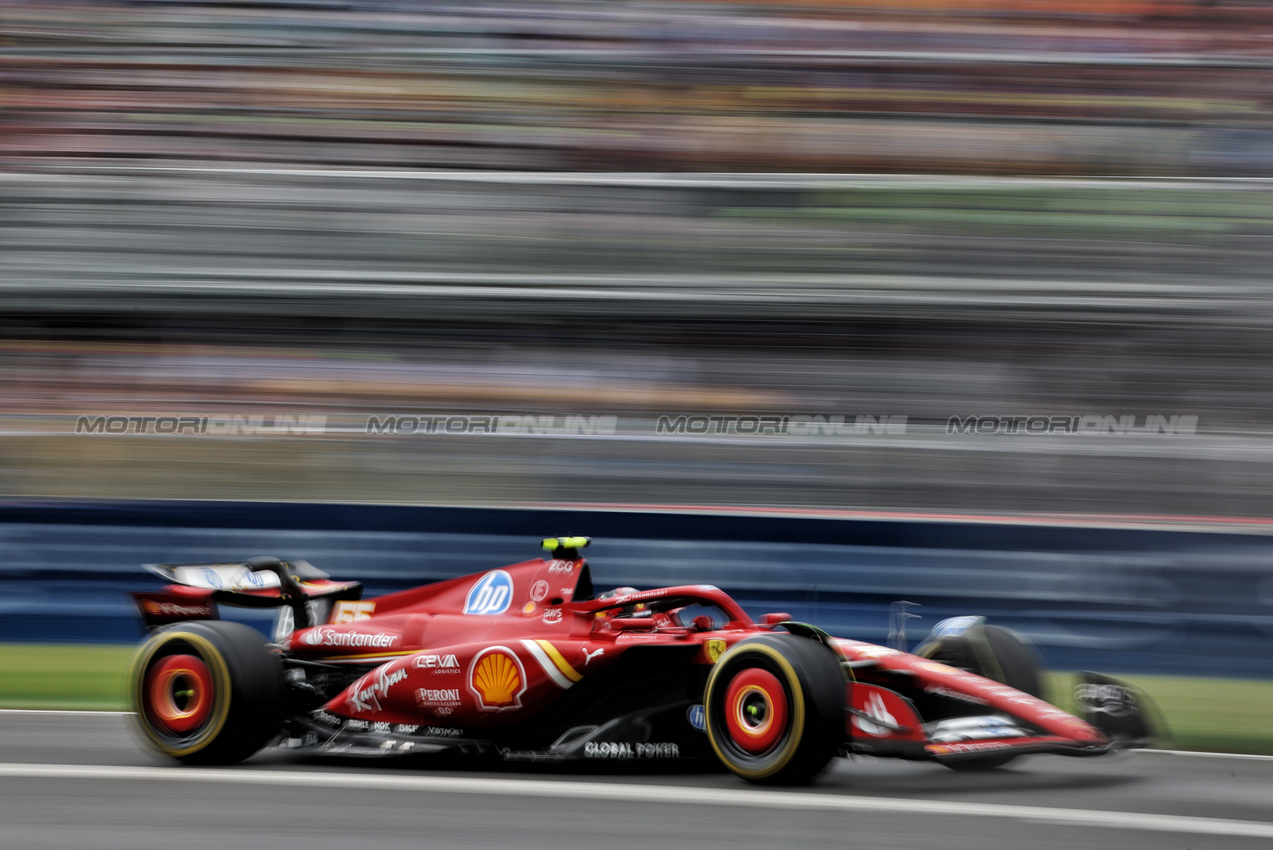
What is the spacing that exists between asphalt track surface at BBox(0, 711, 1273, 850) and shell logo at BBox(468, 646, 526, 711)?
0.87 ft

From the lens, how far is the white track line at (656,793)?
12.7 ft

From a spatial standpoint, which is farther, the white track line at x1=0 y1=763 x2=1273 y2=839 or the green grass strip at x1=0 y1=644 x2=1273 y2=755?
the green grass strip at x1=0 y1=644 x2=1273 y2=755

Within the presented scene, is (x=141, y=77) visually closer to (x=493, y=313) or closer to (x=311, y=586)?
(x=493, y=313)

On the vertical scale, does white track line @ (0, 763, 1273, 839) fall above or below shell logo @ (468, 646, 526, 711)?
below

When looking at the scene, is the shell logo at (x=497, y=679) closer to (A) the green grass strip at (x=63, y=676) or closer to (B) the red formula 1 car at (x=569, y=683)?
(B) the red formula 1 car at (x=569, y=683)

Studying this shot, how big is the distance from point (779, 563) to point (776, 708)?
2.75 m

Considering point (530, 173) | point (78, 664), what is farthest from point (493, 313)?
point (78, 664)

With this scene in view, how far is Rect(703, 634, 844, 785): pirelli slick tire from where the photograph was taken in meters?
4.19

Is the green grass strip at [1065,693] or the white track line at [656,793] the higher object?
the green grass strip at [1065,693]

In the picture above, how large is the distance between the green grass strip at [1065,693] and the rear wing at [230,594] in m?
1.61

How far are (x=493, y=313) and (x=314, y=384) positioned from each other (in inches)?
50.8
